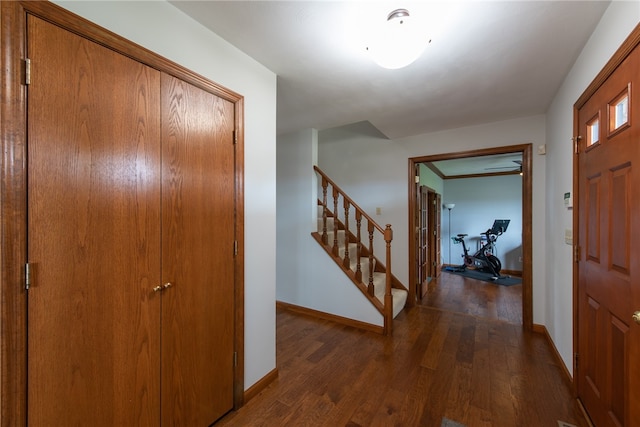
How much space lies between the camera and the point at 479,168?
5.45m

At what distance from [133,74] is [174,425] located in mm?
1799

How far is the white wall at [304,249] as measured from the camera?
121 inches

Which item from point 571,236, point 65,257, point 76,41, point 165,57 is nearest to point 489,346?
point 571,236

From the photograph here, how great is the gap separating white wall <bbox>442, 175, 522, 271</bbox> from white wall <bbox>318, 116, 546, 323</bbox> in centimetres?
359

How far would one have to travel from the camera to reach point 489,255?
5.38m

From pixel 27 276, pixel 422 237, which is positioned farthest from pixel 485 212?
pixel 27 276

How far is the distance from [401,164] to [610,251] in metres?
2.50

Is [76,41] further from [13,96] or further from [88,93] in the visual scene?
[13,96]

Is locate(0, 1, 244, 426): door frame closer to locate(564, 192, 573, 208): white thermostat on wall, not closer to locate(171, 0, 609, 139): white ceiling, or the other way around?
locate(171, 0, 609, 139): white ceiling

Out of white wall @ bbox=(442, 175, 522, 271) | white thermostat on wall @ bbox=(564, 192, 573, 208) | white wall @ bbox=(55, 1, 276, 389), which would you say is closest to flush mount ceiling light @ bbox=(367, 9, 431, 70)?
white wall @ bbox=(55, 1, 276, 389)

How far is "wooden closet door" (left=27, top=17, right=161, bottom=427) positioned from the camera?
940mm

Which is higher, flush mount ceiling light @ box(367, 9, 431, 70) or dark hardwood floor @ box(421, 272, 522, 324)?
flush mount ceiling light @ box(367, 9, 431, 70)

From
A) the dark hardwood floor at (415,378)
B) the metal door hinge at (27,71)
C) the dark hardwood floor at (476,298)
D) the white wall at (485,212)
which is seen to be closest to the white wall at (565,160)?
the dark hardwood floor at (415,378)

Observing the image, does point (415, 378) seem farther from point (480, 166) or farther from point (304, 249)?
point (480, 166)
